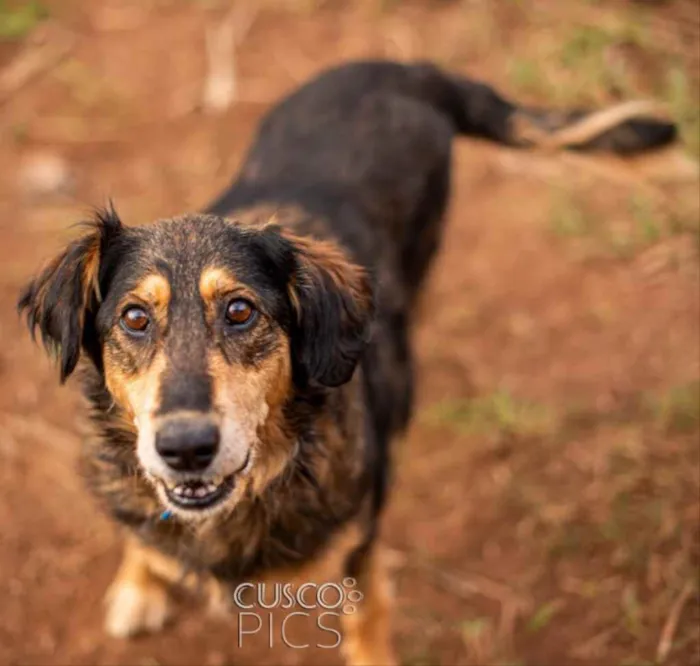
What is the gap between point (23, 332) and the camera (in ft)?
16.7

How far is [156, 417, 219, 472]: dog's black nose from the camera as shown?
2.57m

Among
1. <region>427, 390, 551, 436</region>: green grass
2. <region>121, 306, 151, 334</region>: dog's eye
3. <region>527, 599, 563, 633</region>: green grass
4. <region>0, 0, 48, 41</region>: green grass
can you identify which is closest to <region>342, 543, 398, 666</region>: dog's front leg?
<region>527, 599, 563, 633</region>: green grass

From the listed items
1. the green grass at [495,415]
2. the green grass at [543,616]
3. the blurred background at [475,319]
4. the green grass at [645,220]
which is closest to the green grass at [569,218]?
the blurred background at [475,319]

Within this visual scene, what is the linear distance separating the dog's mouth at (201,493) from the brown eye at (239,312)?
0.46 meters

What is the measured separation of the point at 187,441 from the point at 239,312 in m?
0.50

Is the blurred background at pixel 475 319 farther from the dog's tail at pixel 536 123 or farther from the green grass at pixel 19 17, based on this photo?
the dog's tail at pixel 536 123

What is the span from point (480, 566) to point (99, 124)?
12.8 ft

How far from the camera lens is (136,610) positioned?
3.92 meters

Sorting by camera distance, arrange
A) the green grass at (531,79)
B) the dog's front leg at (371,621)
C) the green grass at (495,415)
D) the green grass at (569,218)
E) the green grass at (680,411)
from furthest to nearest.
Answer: the green grass at (531,79) < the green grass at (569,218) < the green grass at (495,415) < the green grass at (680,411) < the dog's front leg at (371,621)

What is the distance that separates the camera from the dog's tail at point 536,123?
15.3 feet

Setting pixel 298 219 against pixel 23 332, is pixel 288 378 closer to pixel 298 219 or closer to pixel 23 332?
pixel 298 219

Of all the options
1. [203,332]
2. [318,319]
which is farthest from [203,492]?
[318,319]

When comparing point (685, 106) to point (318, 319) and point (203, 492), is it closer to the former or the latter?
point (318, 319)

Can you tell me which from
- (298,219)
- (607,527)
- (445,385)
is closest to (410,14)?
(445,385)
